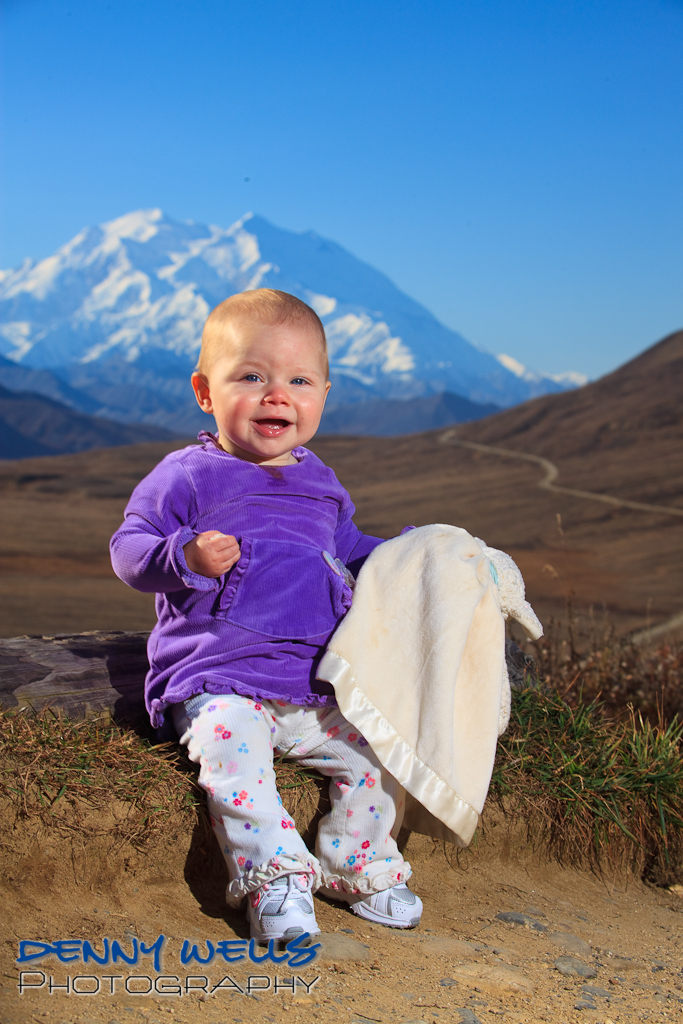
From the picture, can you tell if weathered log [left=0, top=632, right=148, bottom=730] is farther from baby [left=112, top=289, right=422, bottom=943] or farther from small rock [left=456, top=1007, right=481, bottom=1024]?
small rock [left=456, top=1007, right=481, bottom=1024]

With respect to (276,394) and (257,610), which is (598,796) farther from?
(276,394)

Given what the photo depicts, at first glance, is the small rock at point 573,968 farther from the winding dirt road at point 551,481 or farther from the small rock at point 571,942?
the winding dirt road at point 551,481

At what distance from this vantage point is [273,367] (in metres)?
2.50

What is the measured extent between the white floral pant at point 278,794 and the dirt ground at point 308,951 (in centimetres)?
14

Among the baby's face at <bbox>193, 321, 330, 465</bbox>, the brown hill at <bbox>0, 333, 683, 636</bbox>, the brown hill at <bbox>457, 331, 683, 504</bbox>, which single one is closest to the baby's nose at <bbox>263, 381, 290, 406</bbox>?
the baby's face at <bbox>193, 321, 330, 465</bbox>

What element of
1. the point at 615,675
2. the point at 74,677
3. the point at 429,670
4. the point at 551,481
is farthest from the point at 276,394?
the point at 551,481

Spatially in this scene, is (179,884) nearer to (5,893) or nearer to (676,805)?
(5,893)

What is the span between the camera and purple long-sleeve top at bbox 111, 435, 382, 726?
2393 mm

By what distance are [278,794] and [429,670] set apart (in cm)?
48

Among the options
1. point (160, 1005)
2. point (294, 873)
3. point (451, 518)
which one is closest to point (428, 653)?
point (294, 873)

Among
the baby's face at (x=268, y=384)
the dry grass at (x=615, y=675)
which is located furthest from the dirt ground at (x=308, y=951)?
the dry grass at (x=615, y=675)

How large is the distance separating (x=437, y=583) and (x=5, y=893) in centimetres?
127

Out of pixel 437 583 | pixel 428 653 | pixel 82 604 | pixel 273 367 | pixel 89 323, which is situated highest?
pixel 89 323

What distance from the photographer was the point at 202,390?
8.81 feet
